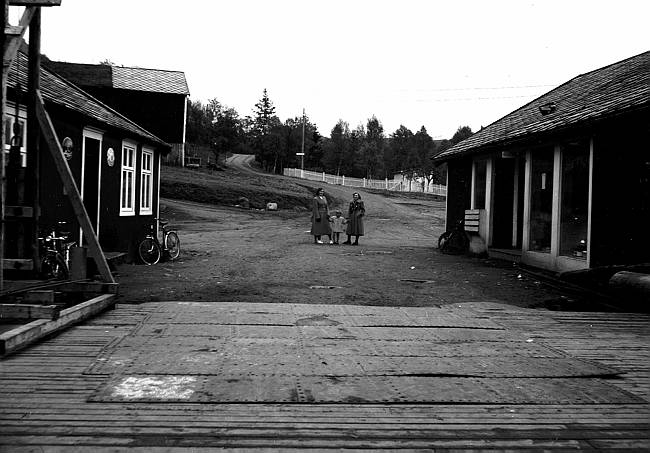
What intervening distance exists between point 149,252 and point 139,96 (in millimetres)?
11409

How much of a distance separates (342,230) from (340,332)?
627 inches

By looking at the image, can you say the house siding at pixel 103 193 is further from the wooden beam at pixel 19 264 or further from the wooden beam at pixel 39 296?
the wooden beam at pixel 39 296

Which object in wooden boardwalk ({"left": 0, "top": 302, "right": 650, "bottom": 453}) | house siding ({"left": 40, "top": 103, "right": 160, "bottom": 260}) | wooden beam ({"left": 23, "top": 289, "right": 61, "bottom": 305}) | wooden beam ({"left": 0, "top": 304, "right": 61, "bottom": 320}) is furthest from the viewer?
house siding ({"left": 40, "top": 103, "right": 160, "bottom": 260})

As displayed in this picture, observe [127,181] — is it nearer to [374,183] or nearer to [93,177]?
[93,177]

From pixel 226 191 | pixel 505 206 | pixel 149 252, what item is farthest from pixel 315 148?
pixel 149 252

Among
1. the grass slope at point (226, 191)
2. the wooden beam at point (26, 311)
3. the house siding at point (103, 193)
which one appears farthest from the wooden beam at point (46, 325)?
the grass slope at point (226, 191)

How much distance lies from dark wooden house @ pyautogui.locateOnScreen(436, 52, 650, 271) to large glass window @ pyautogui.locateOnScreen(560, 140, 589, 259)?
21 millimetres

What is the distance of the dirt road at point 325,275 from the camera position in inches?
420

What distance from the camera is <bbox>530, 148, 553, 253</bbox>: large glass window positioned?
50.0 ft

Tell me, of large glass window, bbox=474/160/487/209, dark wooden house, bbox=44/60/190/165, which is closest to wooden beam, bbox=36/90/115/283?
large glass window, bbox=474/160/487/209

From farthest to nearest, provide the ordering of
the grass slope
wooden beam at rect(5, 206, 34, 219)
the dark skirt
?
the grass slope
the dark skirt
wooden beam at rect(5, 206, 34, 219)

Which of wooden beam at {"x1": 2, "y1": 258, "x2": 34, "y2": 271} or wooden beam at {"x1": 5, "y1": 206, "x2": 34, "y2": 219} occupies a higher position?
wooden beam at {"x1": 5, "y1": 206, "x2": 34, "y2": 219}

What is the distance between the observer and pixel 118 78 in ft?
86.6

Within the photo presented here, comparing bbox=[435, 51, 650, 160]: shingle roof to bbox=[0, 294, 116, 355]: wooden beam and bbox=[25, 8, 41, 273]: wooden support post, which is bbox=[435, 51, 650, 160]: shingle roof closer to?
bbox=[0, 294, 116, 355]: wooden beam
